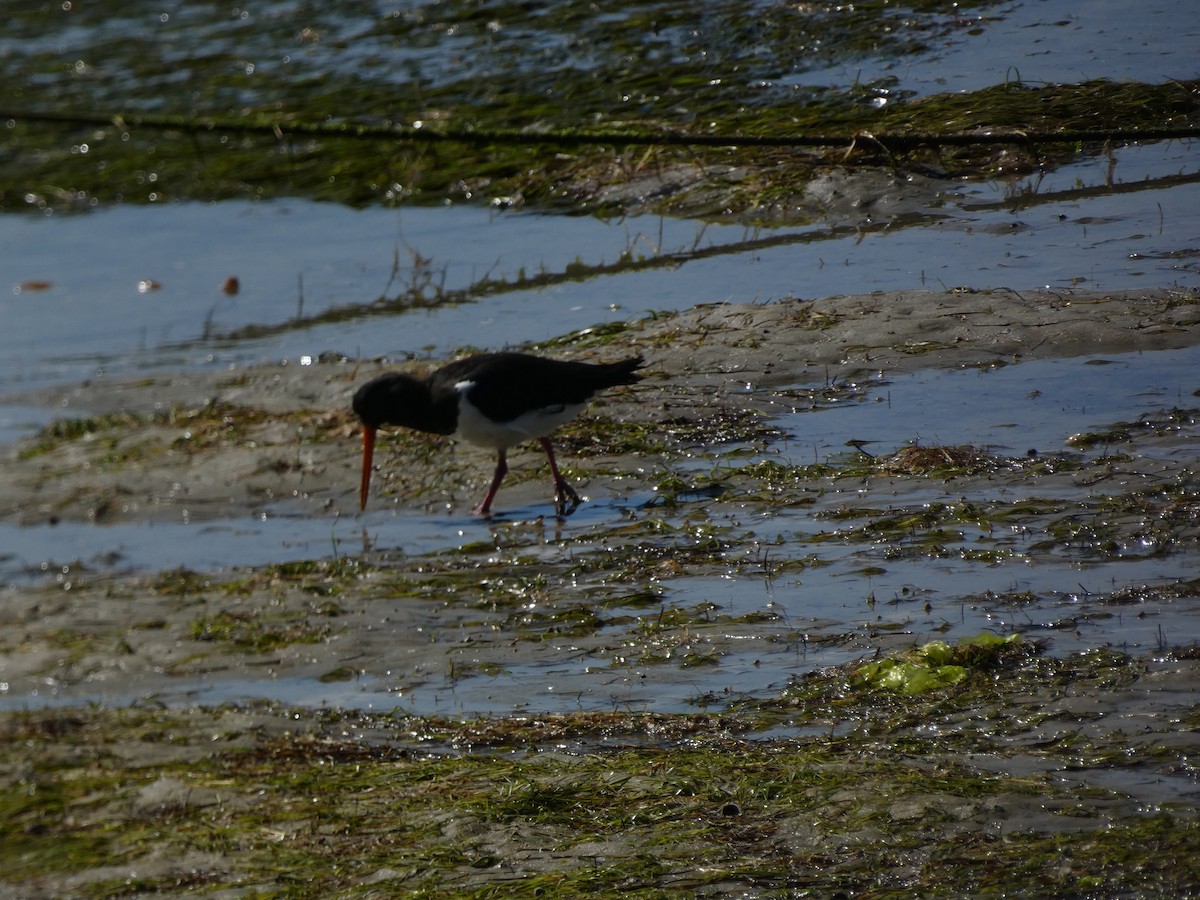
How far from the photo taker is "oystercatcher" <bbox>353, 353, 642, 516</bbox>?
24.7ft

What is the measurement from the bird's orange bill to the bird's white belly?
703 mm

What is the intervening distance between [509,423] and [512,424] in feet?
0.06

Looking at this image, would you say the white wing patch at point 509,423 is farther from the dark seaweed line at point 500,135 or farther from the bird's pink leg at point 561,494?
the dark seaweed line at point 500,135

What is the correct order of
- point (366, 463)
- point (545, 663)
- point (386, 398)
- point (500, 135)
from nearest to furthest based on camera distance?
point (545, 663)
point (500, 135)
point (386, 398)
point (366, 463)

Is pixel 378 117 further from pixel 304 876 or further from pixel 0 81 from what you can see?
Result: pixel 304 876

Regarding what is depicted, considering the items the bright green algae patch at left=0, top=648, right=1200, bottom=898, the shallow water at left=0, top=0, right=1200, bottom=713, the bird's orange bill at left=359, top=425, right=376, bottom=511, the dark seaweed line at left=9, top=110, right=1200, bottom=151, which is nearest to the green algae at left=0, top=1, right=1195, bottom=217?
the dark seaweed line at left=9, top=110, right=1200, bottom=151

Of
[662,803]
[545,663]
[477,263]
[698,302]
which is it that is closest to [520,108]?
[477,263]

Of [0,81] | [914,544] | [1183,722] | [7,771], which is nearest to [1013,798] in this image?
[1183,722]

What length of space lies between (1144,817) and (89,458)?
7952 millimetres

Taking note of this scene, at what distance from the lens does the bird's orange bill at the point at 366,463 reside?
26.8 feet

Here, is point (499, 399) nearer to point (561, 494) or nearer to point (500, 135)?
point (561, 494)

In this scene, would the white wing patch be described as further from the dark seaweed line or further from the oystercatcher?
the dark seaweed line

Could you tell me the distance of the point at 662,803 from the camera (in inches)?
169

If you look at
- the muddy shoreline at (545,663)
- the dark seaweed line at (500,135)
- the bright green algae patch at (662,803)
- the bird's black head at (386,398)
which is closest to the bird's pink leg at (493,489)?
the muddy shoreline at (545,663)
